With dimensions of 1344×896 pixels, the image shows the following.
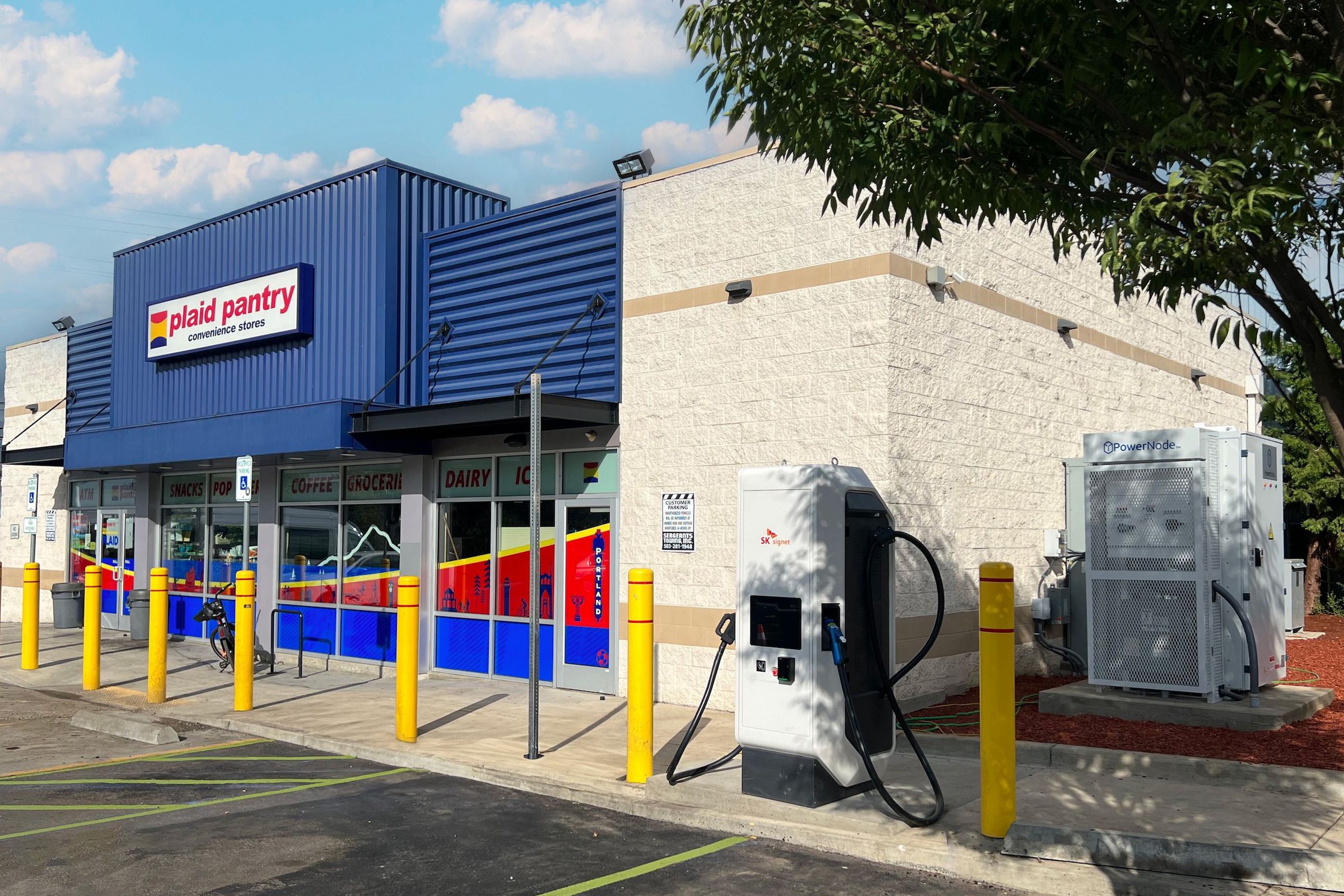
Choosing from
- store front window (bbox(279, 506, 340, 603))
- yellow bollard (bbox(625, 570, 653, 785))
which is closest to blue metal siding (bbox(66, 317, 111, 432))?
store front window (bbox(279, 506, 340, 603))

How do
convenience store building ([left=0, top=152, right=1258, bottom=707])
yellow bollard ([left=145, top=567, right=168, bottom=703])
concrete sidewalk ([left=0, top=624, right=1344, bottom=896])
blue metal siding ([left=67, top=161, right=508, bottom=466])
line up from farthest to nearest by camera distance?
blue metal siding ([left=67, top=161, right=508, bottom=466])
yellow bollard ([left=145, top=567, right=168, bottom=703])
convenience store building ([left=0, top=152, right=1258, bottom=707])
concrete sidewalk ([left=0, top=624, right=1344, bottom=896])

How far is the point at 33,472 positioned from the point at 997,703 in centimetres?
2419

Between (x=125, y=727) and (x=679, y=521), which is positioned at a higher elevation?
(x=679, y=521)

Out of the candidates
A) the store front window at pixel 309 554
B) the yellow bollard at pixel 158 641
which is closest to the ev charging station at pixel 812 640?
the yellow bollard at pixel 158 641

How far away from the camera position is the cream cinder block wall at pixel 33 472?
2345 cm

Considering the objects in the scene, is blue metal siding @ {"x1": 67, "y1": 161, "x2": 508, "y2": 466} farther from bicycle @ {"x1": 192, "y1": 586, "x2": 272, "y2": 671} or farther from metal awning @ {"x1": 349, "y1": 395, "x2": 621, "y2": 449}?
bicycle @ {"x1": 192, "y1": 586, "x2": 272, "y2": 671}

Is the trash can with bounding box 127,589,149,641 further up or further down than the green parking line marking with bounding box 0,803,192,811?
further up

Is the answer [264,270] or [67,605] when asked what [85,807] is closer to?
[264,270]

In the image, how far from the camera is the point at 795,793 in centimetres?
746

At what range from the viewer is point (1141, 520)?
33.8 ft

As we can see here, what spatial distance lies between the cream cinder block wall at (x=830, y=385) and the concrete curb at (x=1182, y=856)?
4.61 meters

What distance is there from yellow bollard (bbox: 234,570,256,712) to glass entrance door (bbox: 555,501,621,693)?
3481 millimetres

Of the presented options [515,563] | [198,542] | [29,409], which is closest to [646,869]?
[515,563]

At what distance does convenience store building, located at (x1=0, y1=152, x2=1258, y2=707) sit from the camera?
1149 cm
